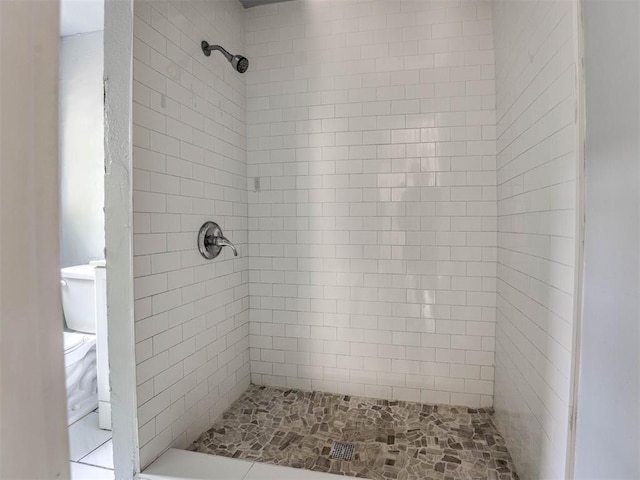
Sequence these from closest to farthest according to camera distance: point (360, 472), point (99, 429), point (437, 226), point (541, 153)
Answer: point (541, 153) → point (360, 472) → point (99, 429) → point (437, 226)

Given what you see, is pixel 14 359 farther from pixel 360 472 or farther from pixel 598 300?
pixel 360 472

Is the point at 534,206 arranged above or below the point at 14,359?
above

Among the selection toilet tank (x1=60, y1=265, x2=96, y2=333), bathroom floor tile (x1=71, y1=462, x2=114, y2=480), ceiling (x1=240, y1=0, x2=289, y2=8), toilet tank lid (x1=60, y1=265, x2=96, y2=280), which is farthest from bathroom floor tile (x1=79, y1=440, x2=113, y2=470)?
ceiling (x1=240, y1=0, x2=289, y2=8)

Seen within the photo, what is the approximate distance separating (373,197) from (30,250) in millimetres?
1707

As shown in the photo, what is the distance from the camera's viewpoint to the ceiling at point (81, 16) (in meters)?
1.76

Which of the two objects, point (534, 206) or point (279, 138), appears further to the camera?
point (279, 138)

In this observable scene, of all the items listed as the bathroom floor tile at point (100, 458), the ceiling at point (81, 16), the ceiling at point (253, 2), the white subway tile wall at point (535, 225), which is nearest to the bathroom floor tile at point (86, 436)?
the bathroom floor tile at point (100, 458)

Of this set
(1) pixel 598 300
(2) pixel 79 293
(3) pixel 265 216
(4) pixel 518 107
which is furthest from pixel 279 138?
(1) pixel 598 300

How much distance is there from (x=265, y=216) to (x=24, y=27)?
1.76 meters

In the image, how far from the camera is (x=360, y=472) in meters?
1.29

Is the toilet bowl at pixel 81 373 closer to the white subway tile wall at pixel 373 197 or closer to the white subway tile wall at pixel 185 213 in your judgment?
the white subway tile wall at pixel 185 213

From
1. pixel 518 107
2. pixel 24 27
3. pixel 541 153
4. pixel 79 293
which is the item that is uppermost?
pixel 518 107

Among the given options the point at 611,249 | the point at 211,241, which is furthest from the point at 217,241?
the point at 611,249

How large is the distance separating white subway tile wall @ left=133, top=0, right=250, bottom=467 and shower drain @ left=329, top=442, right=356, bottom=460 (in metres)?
0.68
